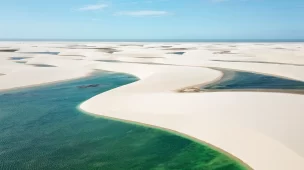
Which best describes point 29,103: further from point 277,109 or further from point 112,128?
point 277,109

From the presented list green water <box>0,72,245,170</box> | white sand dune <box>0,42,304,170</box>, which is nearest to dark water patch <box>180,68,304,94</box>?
white sand dune <box>0,42,304,170</box>

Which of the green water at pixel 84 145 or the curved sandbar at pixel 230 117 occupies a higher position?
the curved sandbar at pixel 230 117

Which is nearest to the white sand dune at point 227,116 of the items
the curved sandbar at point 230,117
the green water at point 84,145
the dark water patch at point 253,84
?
the curved sandbar at point 230,117

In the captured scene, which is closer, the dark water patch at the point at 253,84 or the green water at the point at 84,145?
the green water at the point at 84,145

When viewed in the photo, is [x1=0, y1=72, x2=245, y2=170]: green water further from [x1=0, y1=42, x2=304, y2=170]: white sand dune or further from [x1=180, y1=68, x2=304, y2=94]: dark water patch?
[x1=180, y1=68, x2=304, y2=94]: dark water patch

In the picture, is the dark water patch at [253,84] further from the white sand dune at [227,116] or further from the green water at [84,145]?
the green water at [84,145]

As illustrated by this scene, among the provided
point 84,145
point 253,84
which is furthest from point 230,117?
point 253,84
